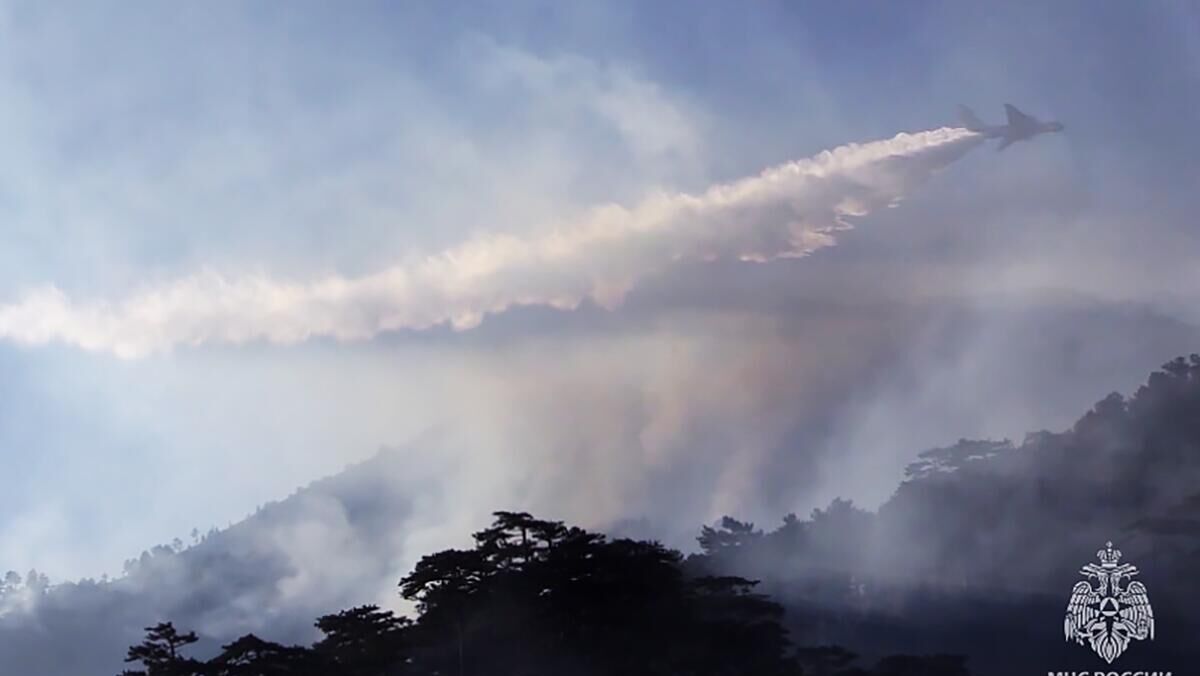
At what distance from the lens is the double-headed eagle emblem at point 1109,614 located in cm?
7406

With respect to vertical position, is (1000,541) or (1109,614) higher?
(1000,541)

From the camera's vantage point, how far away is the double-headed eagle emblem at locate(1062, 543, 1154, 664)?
7406 centimetres

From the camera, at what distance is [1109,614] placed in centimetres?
7319

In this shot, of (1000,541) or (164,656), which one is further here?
(1000,541)

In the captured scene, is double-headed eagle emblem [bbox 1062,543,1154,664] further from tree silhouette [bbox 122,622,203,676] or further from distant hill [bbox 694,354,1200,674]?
tree silhouette [bbox 122,622,203,676]

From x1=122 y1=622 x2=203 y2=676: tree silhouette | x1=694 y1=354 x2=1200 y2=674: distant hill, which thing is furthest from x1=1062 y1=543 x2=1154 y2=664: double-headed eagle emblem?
x1=122 y1=622 x2=203 y2=676: tree silhouette

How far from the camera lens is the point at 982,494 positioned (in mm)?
104750

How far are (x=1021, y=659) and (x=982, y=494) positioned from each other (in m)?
23.8

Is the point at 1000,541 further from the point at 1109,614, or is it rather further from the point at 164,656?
the point at 164,656

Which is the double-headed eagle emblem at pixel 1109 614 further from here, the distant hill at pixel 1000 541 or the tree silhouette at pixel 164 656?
the tree silhouette at pixel 164 656

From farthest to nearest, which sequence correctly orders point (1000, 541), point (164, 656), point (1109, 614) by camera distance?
point (1000, 541), point (1109, 614), point (164, 656)

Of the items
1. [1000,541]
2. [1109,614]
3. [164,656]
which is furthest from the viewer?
[1000,541]

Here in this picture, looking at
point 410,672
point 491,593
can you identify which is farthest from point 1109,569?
point 410,672

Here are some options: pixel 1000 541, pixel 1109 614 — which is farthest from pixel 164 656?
pixel 1000 541
